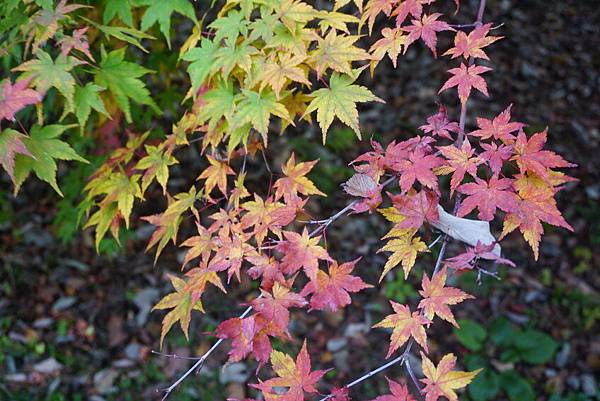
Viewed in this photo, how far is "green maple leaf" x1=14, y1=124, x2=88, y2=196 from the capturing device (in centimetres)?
180

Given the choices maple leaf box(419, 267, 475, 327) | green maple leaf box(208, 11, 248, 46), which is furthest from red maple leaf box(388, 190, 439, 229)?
green maple leaf box(208, 11, 248, 46)

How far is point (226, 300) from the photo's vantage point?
360 cm

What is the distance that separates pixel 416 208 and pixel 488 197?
17 centimetres

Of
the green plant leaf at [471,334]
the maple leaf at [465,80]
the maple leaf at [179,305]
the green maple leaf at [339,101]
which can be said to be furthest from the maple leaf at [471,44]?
the green plant leaf at [471,334]

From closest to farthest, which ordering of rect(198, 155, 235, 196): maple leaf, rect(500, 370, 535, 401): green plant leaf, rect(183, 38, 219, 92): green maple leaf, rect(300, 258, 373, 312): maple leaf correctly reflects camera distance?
rect(300, 258, 373, 312): maple leaf < rect(183, 38, 219, 92): green maple leaf < rect(198, 155, 235, 196): maple leaf < rect(500, 370, 535, 401): green plant leaf

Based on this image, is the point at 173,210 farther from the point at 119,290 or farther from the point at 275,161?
the point at 275,161

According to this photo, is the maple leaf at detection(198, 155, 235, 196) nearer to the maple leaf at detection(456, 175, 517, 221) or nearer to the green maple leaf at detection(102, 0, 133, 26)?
the green maple leaf at detection(102, 0, 133, 26)

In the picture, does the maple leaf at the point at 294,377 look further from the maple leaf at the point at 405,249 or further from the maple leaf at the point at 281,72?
the maple leaf at the point at 281,72

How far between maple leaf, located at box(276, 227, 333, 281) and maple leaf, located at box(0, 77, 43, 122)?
2.36ft

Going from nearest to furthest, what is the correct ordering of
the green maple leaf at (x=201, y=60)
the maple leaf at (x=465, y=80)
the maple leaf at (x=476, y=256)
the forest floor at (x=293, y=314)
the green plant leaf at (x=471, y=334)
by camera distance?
1. the maple leaf at (x=476, y=256)
2. the maple leaf at (x=465, y=80)
3. the green maple leaf at (x=201, y=60)
4. the forest floor at (x=293, y=314)
5. the green plant leaf at (x=471, y=334)

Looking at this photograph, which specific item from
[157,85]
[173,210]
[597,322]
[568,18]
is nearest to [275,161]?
[157,85]

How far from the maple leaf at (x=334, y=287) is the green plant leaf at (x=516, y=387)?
6.14 feet

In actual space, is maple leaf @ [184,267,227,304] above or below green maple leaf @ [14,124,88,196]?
below

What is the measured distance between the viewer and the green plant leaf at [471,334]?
11.0 feet
